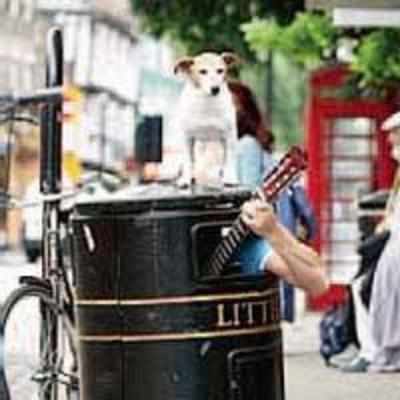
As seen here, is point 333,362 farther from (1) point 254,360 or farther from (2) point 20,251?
(2) point 20,251

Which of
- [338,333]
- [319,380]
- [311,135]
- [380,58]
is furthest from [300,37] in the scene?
[319,380]

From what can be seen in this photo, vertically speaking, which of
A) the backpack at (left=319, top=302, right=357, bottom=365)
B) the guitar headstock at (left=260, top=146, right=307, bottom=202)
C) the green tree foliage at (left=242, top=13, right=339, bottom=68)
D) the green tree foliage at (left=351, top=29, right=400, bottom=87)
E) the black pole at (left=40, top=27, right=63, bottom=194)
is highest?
the green tree foliage at (left=242, top=13, right=339, bottom=68)

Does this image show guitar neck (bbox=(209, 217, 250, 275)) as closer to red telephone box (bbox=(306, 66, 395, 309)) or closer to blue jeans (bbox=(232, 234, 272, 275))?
blue jeans (bbox=(232, 234, 272, 275))

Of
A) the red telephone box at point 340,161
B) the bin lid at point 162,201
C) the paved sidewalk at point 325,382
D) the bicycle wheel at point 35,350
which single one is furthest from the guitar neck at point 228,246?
the red telephone box at point 340,161

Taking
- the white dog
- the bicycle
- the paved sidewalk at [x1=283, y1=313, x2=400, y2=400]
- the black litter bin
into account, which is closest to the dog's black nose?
the white dog

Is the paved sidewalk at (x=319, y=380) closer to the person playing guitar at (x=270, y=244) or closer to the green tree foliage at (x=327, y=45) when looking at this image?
the person playing guitar at (x=270, y=244)

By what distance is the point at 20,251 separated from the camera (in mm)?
41094

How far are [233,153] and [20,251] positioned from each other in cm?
3310

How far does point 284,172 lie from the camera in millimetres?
6457

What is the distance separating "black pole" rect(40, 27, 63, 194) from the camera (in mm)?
8250

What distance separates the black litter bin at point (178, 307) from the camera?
21.7ft

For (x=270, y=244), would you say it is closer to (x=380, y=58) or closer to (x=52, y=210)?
(x=52, y=210)

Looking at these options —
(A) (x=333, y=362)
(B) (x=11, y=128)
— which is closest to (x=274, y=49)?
(A) (x=333, y=362)

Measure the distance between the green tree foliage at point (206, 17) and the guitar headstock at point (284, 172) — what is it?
12.8 m
